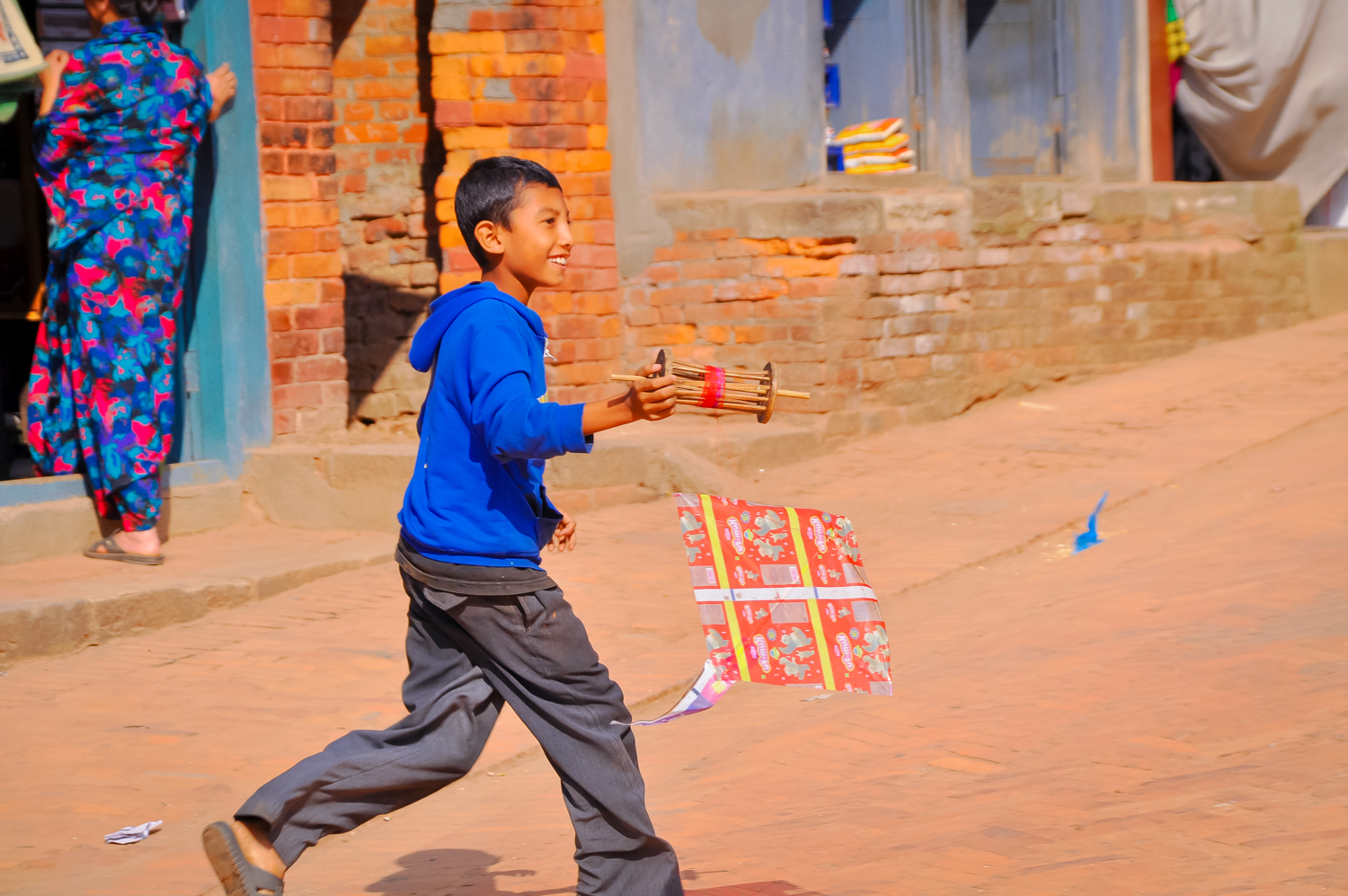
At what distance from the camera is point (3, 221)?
23.5 ft

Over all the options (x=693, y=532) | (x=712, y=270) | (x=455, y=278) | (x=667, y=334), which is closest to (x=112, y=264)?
(x=455, y=278)

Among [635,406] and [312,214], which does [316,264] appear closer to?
[312,214]

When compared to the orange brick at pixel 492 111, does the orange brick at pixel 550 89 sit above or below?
above

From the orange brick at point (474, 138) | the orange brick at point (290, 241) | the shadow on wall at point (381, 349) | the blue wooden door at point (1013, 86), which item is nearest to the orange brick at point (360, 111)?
the shadow on wall at point (381, 349)

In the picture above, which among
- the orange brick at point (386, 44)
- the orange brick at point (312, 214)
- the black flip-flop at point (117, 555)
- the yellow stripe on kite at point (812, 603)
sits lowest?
the black flip-flop at point (117, 555)

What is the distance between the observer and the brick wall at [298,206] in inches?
287

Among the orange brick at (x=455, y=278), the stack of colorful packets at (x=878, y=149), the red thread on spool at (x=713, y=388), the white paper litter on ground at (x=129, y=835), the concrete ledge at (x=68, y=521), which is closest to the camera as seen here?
the red thread on spool at (x=713, y=388)

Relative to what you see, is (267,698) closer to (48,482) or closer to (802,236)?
(48,482)

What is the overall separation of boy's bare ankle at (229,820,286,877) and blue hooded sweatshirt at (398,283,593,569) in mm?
623

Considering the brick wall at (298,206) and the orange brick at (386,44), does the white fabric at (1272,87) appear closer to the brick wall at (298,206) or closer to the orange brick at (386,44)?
the orange brick at (386,44)

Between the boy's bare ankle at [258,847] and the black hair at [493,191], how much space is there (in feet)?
3.88

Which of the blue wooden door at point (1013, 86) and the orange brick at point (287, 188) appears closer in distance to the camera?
the orange brick at point (287, 188)

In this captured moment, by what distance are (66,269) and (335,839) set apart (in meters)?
3.57

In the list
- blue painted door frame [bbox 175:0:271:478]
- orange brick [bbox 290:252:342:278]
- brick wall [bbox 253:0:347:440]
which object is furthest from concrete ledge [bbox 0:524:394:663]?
orange brick [bbox 290:252:342:278]
